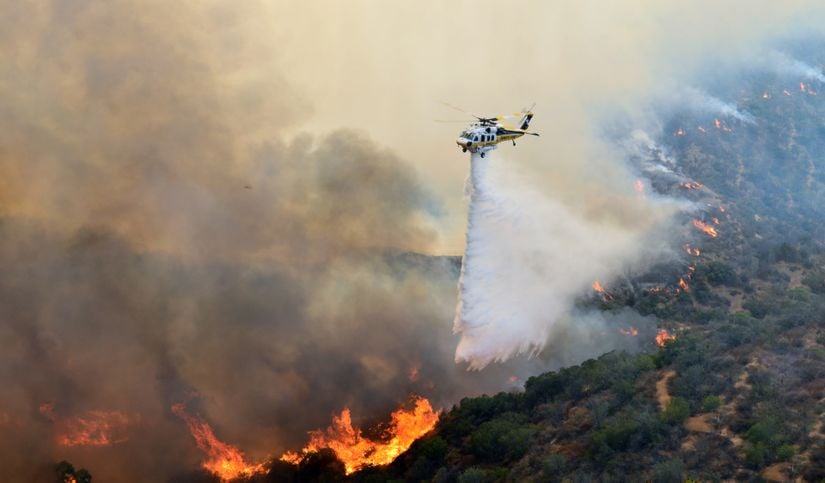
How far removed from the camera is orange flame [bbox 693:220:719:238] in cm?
10271

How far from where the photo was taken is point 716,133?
128375 mm

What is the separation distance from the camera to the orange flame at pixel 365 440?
209 feet

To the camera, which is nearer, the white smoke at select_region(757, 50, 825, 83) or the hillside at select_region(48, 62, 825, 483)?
the hillside at select_region(48, 62, 825, 483)

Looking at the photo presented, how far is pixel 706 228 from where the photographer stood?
103438mm

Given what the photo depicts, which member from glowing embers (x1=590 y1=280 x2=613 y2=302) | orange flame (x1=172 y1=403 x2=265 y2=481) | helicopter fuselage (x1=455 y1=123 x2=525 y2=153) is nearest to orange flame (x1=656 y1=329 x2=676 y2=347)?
glowing embers (x1=590 y1=280 x2=613 y2=302)

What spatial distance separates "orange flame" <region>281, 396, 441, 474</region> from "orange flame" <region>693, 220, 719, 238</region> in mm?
56723

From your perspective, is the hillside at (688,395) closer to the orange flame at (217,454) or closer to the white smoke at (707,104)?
the orange flame at (217,454)

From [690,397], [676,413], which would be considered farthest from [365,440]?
[690,397]

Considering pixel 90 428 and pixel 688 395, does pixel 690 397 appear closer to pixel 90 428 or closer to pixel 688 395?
pixel 688 395

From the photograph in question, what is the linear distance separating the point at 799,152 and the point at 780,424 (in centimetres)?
9825

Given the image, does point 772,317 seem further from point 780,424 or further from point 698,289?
point 780,424

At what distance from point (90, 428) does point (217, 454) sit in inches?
463

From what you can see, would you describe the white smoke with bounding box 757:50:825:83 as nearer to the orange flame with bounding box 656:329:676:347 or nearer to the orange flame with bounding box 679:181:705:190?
the orange flame with bounding box 679:181:705:190

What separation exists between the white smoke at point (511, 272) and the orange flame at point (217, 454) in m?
21.9
